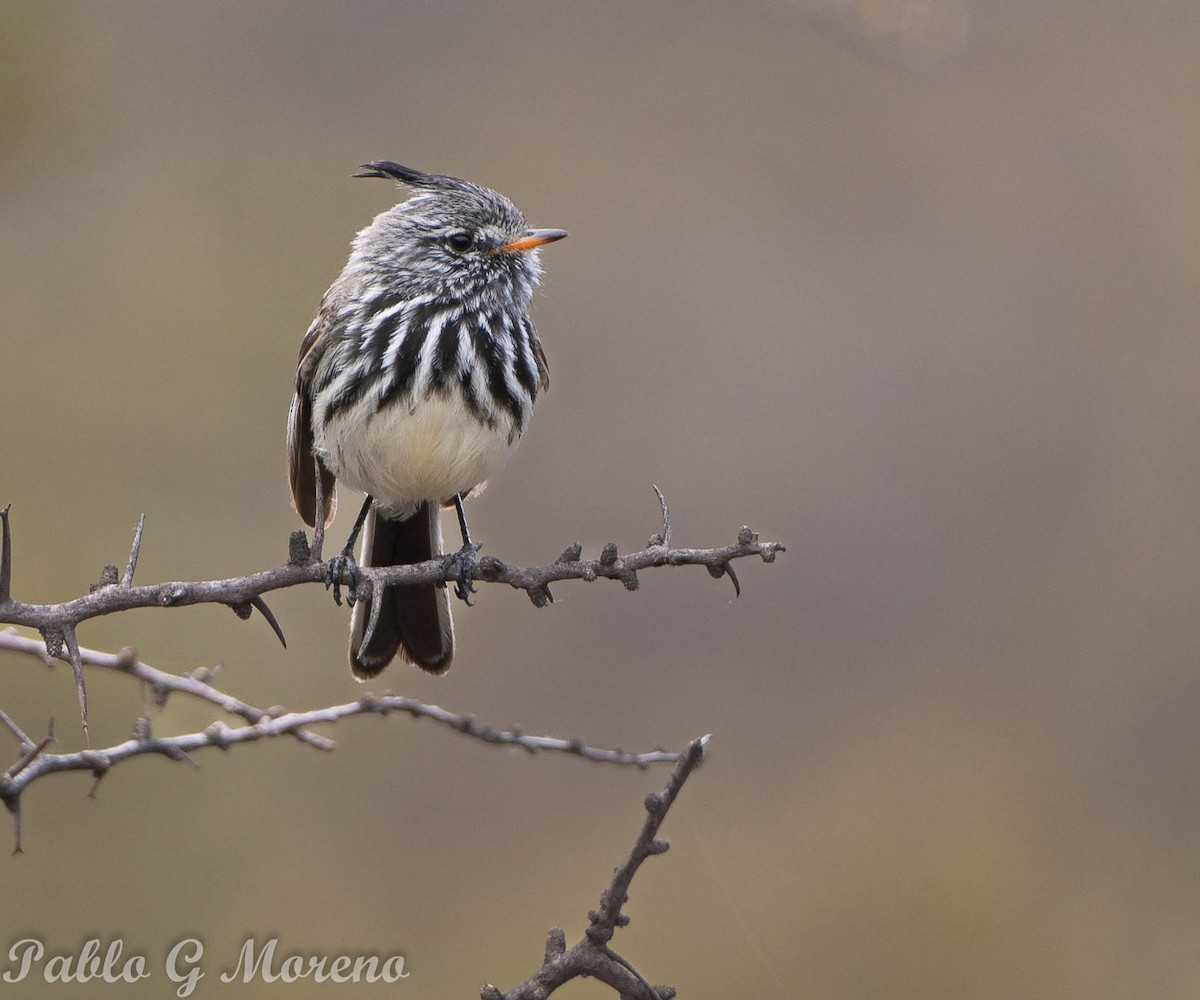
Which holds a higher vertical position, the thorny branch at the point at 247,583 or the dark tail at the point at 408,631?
the dark tail at the point at 408,631

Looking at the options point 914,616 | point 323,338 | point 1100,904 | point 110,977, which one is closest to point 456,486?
point 323,338

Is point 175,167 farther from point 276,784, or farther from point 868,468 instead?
point 868,468

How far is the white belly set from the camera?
4531 millimetres

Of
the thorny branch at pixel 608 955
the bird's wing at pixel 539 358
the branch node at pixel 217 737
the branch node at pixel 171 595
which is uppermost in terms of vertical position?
the bird's wing at pixel 539 358

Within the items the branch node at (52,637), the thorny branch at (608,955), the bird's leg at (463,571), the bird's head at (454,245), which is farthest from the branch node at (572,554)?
the bird's head at (454,245)

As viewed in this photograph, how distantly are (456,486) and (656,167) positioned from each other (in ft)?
13.0

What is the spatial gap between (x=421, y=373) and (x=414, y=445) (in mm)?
201

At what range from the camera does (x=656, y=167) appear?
831 cm

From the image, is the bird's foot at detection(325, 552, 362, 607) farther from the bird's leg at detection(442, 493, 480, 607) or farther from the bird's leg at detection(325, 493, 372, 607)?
the bird's leg at detection(442, 493, 480, 607)

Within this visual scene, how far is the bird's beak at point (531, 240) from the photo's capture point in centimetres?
475

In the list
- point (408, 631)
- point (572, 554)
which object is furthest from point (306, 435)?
point (572, 554)

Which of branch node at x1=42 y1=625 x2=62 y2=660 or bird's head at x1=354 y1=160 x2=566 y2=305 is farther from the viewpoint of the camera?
bird's head at x1=354 y1=160 x2=566 y2=305

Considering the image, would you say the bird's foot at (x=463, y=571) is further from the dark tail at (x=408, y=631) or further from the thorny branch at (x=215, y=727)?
the thorny branch at (x=215, y=727)

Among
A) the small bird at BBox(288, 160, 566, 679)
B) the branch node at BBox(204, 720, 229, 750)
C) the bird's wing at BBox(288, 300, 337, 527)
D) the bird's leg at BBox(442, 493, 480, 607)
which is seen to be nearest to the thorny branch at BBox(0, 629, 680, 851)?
the branch node at BBox(204, 720, 229, 750)
